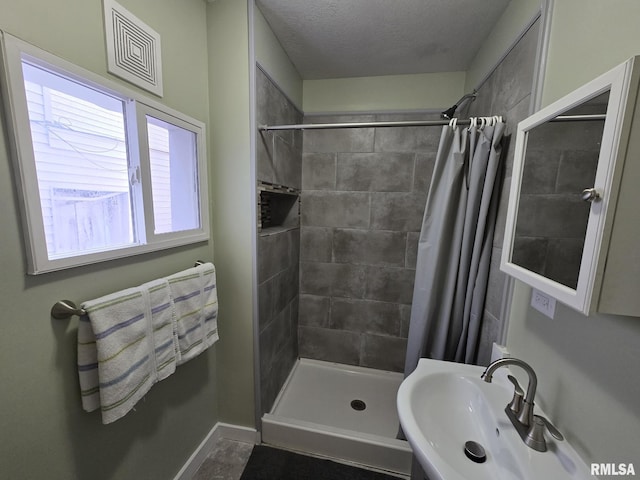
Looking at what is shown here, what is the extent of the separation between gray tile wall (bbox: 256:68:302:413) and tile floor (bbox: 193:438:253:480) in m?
0.25

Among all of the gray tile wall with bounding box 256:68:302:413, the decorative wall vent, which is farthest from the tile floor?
the decorative wall vent

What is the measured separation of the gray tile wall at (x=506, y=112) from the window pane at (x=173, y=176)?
1543 mm

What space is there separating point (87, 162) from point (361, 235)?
179cm

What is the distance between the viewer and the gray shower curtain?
4.19 ft

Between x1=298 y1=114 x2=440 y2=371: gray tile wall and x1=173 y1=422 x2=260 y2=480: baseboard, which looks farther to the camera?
x1=298 y1=114 x2=440 y2=371: gray tile wall

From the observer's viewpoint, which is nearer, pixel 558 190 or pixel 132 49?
pixel 558 190

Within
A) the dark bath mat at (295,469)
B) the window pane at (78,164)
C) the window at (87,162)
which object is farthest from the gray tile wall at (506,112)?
the window pane at (78,164)

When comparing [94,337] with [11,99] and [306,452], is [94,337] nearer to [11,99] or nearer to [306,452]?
[11,99]

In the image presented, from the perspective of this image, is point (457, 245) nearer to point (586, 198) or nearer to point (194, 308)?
point (586, 198)

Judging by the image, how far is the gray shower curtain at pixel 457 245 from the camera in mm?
1276

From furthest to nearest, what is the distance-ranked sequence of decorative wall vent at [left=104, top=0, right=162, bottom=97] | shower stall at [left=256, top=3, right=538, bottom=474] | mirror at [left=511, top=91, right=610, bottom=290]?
shower stall at [left=256, top=3, right=538, bottom=474] < decorative wall vent at [left=104, top=0, right=162, bottom=97] < mirror at [left=511, top=91, right=610, bottom=290]

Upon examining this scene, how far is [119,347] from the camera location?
866mm

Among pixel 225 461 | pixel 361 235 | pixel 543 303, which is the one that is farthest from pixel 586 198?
pixel 225 461

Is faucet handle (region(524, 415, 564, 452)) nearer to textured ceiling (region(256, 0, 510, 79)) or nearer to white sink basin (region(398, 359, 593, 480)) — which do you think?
white sink basin (region(398, 359, 593, 480))
